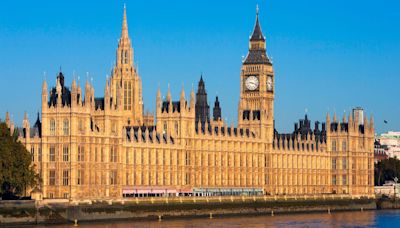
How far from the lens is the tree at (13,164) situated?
5162 inches

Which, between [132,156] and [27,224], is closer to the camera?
[27,224]

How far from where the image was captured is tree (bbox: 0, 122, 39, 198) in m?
131

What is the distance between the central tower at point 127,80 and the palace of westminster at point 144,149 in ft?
0.48

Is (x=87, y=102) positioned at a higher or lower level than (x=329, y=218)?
higher

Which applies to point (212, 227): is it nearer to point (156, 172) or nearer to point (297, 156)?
point (156, 172)

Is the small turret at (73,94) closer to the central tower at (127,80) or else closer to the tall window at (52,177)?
the tall window at (52,177)

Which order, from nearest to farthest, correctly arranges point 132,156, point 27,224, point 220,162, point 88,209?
point 27,224
point 88,209
point 132,156
point 220,162

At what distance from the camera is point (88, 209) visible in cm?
13638

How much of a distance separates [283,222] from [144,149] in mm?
20246

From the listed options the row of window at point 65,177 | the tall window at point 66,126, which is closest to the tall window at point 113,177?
the row of window at point 65,177

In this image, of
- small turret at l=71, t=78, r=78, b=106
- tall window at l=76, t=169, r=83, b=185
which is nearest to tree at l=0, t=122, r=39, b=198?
tall window at l=76, t=169, r=83, b=185

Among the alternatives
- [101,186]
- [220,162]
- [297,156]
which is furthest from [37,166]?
[297,156]

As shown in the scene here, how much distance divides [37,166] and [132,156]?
14.6 meters

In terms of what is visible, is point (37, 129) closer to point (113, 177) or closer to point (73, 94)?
point (73, 94)
